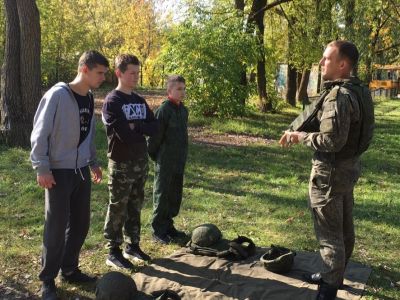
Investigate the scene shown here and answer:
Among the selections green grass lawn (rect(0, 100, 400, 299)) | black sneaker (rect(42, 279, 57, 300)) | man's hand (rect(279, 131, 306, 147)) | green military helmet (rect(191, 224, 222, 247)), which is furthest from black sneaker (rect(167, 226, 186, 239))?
man's hand (rect(279, 131, 306, 147))

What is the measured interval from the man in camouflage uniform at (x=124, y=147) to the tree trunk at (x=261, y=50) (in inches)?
523

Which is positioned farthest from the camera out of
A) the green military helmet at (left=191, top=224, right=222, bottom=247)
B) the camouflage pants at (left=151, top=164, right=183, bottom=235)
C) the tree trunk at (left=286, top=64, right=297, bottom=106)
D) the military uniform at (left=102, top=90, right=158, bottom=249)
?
the tree trunk at (left=286, top=64, right=297, bottom=106)

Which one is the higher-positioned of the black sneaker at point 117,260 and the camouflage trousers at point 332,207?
the camouflage trousers at point 332,207

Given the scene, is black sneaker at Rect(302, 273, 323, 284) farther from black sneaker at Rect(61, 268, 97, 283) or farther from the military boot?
black sneaker at Rect(61, 268, 97, 283)

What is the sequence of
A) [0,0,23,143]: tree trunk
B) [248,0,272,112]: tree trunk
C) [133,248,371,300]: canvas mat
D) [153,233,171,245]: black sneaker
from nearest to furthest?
[133,248,371,300]: canvas mat → [153,233,171,245]: black sneaker → [0,0,23,143]: tree trunk → [248,0,272,112]: tree trunk

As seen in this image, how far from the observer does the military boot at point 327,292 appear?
4.18 meters

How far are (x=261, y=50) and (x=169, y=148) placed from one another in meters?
13.0

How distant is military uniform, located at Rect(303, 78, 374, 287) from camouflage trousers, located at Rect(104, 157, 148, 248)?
1.81 metres

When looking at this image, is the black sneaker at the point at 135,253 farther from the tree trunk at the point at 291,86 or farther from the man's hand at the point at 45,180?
the tree trunk at the point at 291,86

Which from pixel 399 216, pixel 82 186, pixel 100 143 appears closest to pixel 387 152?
pixel 399 216

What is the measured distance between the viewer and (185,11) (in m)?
18.1

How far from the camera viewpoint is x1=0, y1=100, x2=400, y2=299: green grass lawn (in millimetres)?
5242

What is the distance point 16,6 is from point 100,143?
3.78 m

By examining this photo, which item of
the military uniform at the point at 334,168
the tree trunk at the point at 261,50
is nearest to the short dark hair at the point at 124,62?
the military uniform at the point at 334,168
